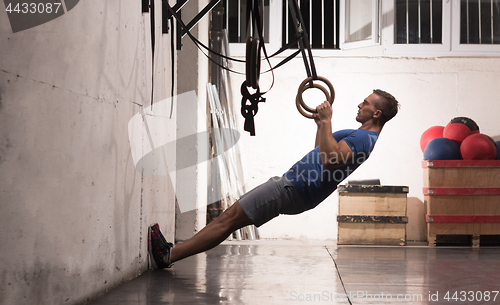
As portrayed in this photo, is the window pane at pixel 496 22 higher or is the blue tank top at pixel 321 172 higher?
the window pane at pixel 496 22

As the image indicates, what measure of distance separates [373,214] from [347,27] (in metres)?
2.65

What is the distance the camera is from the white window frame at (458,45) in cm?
581

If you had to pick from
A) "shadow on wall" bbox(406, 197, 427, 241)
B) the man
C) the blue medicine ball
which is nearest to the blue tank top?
the man

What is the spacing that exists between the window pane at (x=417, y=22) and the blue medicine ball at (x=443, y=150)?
1580 millimetres

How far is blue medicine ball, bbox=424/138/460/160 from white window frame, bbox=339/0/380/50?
1.61m

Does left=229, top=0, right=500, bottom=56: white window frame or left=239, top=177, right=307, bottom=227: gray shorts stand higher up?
left=229, top=0, right=500, bottom=56: white window frame

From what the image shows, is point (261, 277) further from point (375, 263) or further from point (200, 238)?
point (375, 263)

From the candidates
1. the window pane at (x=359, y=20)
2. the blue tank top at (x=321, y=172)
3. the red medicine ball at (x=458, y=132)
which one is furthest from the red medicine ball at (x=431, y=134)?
the blue tank top at (x=321, y=172)

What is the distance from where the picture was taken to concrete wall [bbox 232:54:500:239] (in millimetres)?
5770

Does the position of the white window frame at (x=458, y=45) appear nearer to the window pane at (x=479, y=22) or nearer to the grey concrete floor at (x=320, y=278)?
the window pane at (x=479, y=22)

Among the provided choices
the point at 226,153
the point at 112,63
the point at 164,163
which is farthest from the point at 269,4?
the point at 112,63

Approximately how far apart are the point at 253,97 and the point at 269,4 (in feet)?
13.9

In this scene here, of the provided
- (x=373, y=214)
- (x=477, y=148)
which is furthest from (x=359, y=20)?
(x=373, y=214)

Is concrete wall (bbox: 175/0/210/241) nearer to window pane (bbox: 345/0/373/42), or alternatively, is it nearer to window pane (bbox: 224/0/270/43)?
window pane (bbox: 224/0/270/43)
